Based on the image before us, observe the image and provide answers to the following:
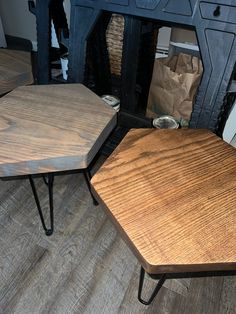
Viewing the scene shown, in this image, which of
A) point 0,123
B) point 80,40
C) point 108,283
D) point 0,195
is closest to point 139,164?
point 0,123

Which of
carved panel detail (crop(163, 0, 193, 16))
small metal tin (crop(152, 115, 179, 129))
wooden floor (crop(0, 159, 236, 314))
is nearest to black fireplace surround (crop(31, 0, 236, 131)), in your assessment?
carved panel detail (crop(163, 0, 193, 16))

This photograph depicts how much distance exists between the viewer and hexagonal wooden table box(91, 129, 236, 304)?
1.73 feet

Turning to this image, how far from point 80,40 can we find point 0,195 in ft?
2.80

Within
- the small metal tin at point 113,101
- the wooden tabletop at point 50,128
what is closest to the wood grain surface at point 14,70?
the wooden tabletop at point 50,128

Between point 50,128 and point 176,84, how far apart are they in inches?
32.1

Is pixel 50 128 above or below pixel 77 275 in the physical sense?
above

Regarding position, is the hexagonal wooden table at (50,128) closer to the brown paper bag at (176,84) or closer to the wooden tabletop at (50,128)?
the wooden tabletop at (50,128)

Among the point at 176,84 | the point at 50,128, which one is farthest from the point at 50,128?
the point at 176,84

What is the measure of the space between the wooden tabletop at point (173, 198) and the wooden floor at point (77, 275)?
0.54 meters

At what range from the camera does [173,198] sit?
2.06 feet

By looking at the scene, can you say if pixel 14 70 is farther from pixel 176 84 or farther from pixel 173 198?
pixel 173 198

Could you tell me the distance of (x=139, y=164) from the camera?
71 cm

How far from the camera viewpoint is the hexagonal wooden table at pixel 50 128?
0.70 meters

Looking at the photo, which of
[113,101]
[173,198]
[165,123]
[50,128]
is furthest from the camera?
[113,101]
